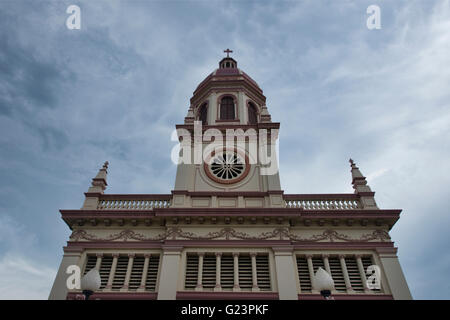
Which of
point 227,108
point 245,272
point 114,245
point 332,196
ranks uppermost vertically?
point 227,108

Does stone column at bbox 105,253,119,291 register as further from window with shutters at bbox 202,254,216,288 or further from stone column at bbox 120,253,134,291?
window with shutters at bbox 202,254,216,288

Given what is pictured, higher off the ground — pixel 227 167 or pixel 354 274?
pixel 227 167

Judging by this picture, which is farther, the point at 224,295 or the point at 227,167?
the point at 227,167

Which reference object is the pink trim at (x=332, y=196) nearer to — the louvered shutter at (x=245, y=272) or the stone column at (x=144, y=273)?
the louvered shutter at (x=245, y=272)

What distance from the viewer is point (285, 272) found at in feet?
49.6

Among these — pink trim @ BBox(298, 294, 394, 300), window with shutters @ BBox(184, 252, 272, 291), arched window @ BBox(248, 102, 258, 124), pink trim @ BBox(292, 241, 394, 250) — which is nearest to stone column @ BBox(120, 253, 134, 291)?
window with shutters @ BBox(184, 252, 272, 291)

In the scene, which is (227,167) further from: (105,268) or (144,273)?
(105,268)

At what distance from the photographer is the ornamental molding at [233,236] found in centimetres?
1636

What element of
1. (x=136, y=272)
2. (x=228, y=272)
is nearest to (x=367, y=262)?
(x=228, y=272)

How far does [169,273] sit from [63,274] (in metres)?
5.34

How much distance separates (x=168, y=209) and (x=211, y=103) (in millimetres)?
11221

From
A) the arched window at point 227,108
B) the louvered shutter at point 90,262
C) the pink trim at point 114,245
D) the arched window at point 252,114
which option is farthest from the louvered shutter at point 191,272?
the arched window at point 252,114
